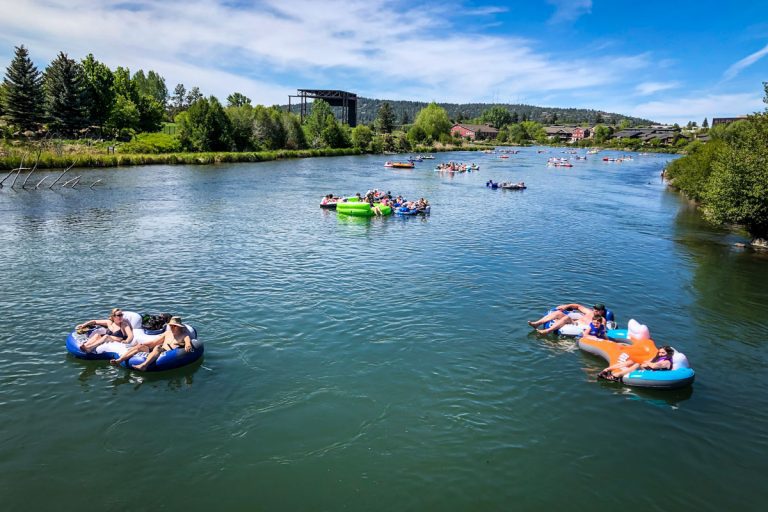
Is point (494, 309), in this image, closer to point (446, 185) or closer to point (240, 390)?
point (240, 390)

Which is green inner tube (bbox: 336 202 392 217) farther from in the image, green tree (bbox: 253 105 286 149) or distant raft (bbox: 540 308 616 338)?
green tree (bbox: 253 105 286 149)

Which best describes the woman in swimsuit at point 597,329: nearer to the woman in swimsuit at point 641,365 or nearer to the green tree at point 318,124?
the woman in swimsuit at point 641,365

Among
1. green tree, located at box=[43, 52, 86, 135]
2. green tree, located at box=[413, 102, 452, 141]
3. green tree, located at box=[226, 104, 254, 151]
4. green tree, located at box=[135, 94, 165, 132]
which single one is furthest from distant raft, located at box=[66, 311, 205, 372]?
green tree, located at box=[413, 102, 452, 141]

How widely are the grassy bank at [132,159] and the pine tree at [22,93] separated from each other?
1653cm

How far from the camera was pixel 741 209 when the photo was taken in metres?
32.8

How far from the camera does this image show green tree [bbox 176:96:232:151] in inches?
3570

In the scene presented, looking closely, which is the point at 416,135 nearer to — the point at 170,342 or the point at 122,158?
the point at 122,158

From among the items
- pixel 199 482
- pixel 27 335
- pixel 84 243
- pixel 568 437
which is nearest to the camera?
pixel 199 482

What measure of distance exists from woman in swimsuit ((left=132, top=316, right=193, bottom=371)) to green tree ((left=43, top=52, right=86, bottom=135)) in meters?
82.2

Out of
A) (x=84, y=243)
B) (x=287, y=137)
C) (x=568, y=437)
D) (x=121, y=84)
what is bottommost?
(x=568, y=437)

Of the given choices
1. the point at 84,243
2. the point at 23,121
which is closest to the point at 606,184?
the point at 84,243

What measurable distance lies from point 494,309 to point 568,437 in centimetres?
848

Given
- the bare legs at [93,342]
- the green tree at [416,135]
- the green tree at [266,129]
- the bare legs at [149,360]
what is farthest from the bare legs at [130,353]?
the green tree at [416,135]

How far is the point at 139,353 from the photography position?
1580 centimetres
